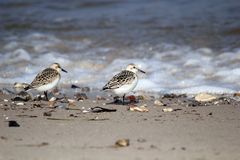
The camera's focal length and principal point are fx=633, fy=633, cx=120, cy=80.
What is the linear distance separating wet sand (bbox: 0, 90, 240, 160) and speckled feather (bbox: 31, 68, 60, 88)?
0.53m

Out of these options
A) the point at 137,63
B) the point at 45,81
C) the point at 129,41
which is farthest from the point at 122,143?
the point at 129,41

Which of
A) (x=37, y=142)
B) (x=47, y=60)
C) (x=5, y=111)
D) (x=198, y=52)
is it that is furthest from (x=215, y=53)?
(x=37, y=142)

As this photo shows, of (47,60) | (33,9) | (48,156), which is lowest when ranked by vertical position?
(48,156)

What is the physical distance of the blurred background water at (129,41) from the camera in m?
10.5

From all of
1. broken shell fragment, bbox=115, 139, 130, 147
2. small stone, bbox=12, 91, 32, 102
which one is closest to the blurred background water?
small stone, bbox=12, 91, 32, 102

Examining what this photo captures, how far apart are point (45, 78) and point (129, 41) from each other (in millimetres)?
4451

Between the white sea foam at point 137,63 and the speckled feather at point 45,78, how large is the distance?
127 cm

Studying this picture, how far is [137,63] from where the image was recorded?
11438 mm

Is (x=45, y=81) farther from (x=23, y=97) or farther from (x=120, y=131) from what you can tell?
(x=120, y=131)

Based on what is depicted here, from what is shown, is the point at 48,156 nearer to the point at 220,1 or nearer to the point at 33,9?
the point at 220,1

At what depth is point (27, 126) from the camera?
6535mm

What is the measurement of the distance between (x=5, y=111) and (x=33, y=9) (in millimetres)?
10493

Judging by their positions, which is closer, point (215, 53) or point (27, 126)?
point (27, 126)

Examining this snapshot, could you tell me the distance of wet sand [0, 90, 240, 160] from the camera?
527cm
